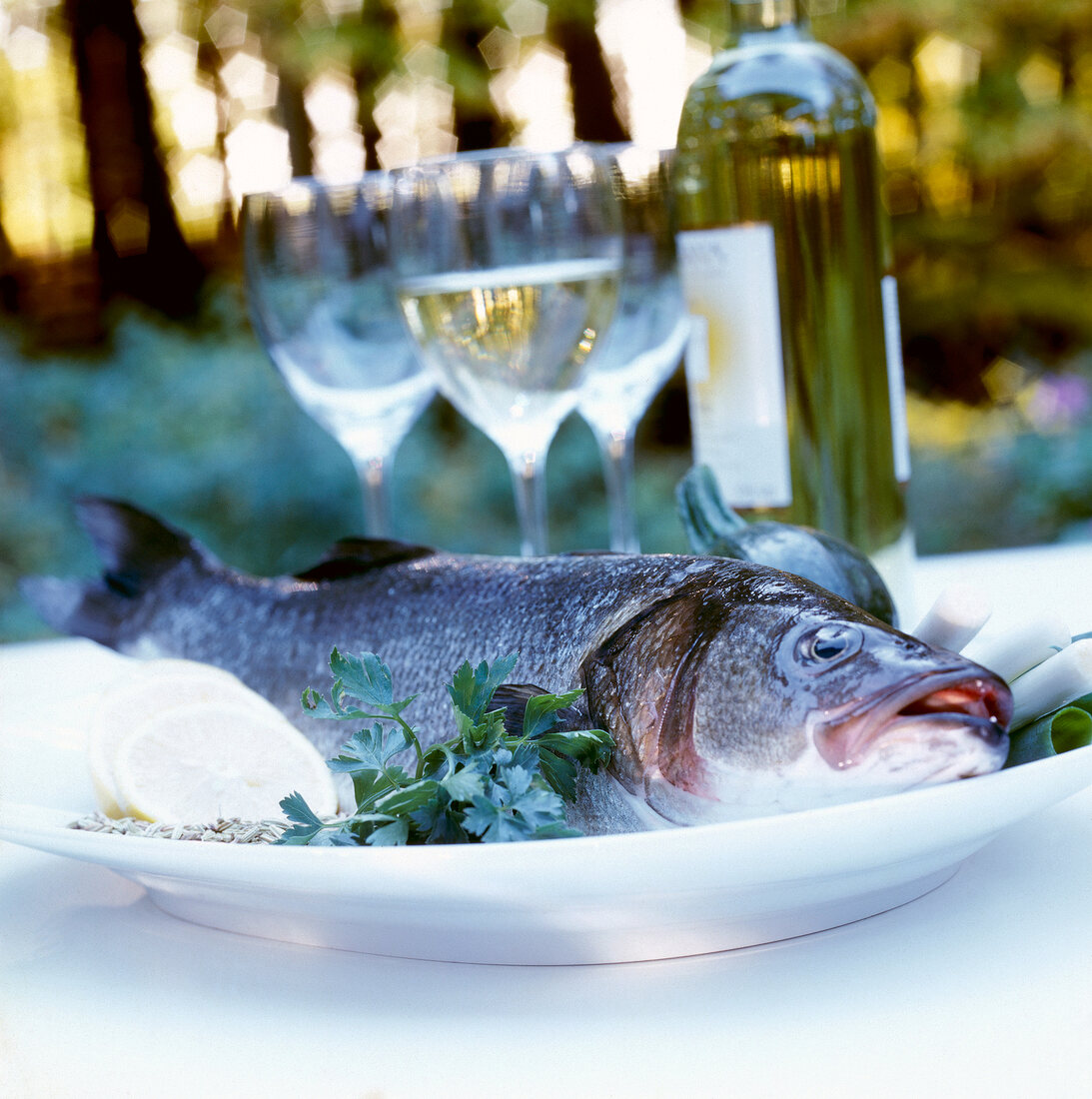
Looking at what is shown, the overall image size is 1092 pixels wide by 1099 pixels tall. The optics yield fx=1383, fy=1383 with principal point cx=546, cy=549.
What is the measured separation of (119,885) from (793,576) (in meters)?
0.43

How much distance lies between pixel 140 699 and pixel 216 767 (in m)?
0.07

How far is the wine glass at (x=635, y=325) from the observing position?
1.30m

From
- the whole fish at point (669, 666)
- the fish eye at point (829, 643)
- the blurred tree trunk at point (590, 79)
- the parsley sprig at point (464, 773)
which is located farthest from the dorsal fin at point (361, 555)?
the blurred tree trunk at point (590, 79)

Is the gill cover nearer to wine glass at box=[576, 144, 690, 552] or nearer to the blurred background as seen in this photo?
wine glass at box=[576, 144, 690, 552]

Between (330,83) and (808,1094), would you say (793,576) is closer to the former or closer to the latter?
(808,1094)

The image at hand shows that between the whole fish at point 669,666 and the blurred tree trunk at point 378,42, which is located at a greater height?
the blurred tree trunk at point 378,42

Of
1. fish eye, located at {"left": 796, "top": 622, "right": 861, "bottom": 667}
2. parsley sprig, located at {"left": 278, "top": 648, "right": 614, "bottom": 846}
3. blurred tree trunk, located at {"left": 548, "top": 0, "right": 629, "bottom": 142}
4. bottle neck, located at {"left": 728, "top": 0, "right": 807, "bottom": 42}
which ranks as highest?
blurred tree trunk, located at {"left": 548, "top": 0, "right": 629, "bottom": 142}

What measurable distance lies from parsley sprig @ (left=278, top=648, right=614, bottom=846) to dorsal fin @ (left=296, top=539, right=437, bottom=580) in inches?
11.3

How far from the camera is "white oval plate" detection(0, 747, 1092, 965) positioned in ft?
1.83

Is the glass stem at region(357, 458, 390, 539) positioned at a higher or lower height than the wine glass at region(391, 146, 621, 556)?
lower

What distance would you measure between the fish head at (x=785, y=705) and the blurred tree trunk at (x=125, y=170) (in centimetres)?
414

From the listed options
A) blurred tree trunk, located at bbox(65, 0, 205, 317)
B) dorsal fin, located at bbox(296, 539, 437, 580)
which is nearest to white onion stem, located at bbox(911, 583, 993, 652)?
dorsal fin, located at bbox(296, 539, 437, 580)

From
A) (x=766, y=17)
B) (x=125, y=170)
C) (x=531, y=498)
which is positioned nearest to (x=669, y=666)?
(x=531, y=498)

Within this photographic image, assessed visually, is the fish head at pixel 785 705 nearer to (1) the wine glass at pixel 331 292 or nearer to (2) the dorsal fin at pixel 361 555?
(2) the dorsal fin at pixel 361 555
